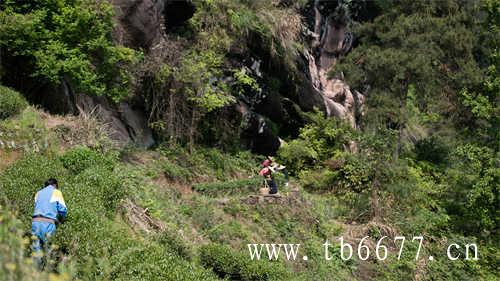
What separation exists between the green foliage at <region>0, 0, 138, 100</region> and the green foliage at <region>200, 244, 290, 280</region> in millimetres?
6046

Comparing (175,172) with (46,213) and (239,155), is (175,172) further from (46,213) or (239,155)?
(46,213)

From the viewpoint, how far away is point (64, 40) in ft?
50.4

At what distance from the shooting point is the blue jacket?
8.43m

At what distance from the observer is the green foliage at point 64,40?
14.7 m

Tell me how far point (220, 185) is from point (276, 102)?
349 inches

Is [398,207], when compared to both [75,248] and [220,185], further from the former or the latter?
[75,248]

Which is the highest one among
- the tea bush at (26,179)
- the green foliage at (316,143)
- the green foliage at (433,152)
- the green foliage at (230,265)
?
the tea bush at (26,179)

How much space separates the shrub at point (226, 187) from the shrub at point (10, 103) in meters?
6.32

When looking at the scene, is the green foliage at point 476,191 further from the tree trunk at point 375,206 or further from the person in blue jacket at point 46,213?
the person in blue jacket at point 46,213

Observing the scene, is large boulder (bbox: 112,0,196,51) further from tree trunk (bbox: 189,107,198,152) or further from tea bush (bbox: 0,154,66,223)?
tea bush (bbox: 0,154,66,223)

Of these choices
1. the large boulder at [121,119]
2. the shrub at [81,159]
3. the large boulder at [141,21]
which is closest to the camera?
the shrub at [81,159]

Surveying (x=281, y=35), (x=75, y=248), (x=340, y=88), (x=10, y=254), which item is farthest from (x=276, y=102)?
(x=10, y=254)

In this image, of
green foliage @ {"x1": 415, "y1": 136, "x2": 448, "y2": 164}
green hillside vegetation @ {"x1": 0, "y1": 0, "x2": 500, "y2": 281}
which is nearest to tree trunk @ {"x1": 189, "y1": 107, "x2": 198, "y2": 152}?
green hillside vegetation @ {"x1": 0, "y1": 0, "x2": 500, "y2": 281}

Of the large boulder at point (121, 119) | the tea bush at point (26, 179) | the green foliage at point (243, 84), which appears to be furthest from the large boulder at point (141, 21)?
the tea bush at point (26, 179)
